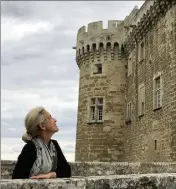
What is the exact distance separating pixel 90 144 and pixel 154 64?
7052mm

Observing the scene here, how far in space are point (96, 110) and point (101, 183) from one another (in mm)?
17886

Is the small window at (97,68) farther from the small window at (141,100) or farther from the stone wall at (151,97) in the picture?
the small window at (141,100)

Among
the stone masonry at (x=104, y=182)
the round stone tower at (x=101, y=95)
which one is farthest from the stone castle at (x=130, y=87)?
the stone masonry at (x=104, y=182)

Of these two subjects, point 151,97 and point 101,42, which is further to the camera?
point 101,42

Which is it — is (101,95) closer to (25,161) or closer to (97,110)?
(97,110)

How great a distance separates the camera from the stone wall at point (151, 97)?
13109 mm

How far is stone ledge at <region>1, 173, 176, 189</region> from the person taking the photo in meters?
2.62

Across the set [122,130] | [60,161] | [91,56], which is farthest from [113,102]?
[60,161]

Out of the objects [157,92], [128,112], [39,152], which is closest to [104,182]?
[39,152]

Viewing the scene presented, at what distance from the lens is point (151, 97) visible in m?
15.4

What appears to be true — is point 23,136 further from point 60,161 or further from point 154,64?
point 154,64

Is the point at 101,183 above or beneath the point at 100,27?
beneath

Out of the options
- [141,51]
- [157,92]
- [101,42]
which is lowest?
[157,92]

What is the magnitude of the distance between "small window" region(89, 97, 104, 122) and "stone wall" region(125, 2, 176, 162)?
95.6 inches
